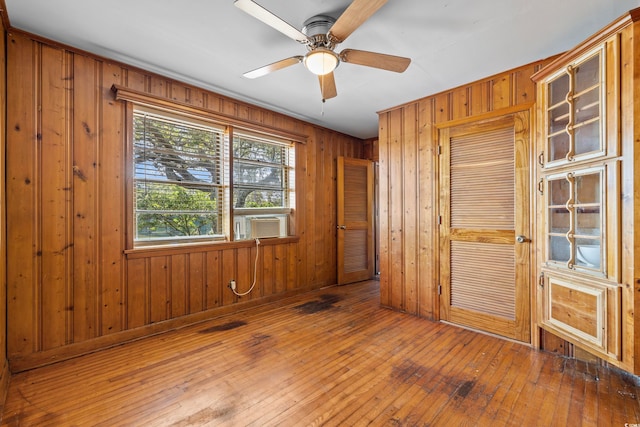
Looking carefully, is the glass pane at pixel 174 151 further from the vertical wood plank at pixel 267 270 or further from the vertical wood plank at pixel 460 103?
the vertical wood plank at pixel 460 103

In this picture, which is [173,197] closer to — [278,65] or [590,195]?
[278,65]

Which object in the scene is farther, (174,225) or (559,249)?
(174,225)

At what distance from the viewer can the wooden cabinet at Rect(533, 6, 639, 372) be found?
169 cm

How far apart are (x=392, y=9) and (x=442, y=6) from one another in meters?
0.33

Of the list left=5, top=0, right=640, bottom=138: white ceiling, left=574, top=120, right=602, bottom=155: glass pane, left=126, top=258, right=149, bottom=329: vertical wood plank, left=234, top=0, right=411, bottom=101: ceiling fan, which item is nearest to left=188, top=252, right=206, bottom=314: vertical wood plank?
left=126, top=258, right=149, bottom=329: vertical wood plank

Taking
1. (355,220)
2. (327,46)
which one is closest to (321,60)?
(327,46)

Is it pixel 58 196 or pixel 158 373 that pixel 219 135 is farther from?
pixel 158 373

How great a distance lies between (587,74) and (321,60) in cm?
187

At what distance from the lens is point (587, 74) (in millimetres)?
1969

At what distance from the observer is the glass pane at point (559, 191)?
2.16 m

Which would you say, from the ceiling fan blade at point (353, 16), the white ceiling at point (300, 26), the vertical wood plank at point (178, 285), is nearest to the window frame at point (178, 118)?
the vertical wood plank at point (178, 285)

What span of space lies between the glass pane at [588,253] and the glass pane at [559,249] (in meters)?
0.08

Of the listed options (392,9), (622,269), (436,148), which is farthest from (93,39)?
(622,269)

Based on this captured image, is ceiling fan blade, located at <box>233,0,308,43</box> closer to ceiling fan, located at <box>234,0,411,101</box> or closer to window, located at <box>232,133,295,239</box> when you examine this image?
ceiling fan, located at <box>234,0,411,101</box>
